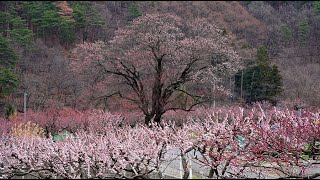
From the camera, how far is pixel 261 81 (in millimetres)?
29266

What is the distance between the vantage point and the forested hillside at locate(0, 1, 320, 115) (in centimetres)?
2419

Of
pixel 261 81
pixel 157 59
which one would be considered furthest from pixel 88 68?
pixel 261 81

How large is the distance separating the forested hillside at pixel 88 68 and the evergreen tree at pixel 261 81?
0.22 feet

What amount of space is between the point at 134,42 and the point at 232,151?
13.6m

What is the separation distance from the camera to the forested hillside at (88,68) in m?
24.2

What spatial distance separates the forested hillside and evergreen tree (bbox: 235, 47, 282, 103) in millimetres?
68

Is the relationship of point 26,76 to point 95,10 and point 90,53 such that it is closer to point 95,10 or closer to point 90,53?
point 90,53

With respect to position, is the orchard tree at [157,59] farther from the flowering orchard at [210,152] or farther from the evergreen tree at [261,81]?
the flowering orchard at [210,152]

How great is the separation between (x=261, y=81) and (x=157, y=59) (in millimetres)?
12553

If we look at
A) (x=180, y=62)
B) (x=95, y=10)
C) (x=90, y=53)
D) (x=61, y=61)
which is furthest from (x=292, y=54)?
(x=95, y=10)

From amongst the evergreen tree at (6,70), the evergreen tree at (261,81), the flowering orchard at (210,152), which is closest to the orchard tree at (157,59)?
the evergreen tree at (6,70)

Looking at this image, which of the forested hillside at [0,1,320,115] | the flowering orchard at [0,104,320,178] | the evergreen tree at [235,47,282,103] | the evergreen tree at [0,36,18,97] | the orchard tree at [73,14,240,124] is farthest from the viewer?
the evergreen tree at [235,47,282,103]

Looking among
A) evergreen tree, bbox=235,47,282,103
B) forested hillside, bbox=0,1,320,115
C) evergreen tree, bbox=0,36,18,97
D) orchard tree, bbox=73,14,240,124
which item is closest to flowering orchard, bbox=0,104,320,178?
orchard tree, bbox=73,14,240,124

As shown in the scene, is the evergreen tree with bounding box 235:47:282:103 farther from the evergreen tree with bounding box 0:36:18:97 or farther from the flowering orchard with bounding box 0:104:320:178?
the flowering orchard with bounding box 0:104:320:178
